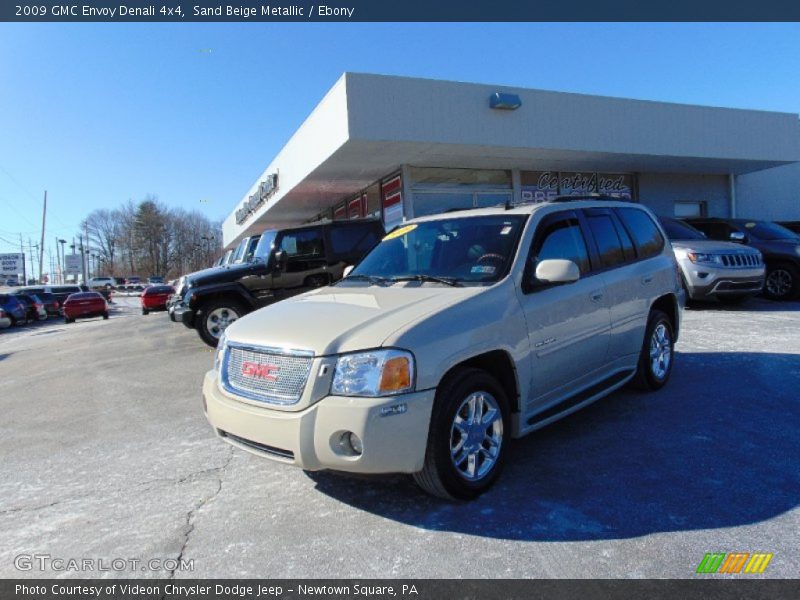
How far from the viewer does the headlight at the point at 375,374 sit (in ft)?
9.45

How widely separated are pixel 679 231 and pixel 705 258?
139 cm

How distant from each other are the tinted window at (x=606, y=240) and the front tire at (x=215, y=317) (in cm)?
653

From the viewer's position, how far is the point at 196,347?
33.0ft

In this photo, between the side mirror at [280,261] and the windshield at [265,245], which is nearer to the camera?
the side mirror at [280,261]

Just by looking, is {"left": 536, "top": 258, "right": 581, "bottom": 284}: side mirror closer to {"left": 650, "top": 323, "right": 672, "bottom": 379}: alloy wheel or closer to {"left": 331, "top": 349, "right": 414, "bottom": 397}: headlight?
{"left": 331, "top": 349, "right": 414, "bottom": 397}: headlight

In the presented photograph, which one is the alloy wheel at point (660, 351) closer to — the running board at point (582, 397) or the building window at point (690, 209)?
the running board at point (582, 397)

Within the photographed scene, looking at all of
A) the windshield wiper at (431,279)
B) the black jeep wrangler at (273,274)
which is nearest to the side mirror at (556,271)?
the windshield wiper at (431,279)

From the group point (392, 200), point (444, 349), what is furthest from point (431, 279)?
point (392, 200)

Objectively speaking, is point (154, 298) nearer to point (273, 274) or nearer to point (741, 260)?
point (273, 274)

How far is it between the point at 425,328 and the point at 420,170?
12.3 metres

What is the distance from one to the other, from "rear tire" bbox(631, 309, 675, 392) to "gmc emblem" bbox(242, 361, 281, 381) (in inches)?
139

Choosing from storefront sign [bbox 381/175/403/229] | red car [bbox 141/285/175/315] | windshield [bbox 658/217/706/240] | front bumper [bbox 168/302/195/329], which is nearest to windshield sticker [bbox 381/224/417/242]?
front bumper [bbox 168/302/195/329]

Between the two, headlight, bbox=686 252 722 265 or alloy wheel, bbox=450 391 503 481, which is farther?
headlight, bbox=686 252 722 265

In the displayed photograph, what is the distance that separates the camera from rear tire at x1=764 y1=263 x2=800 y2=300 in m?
11.6
